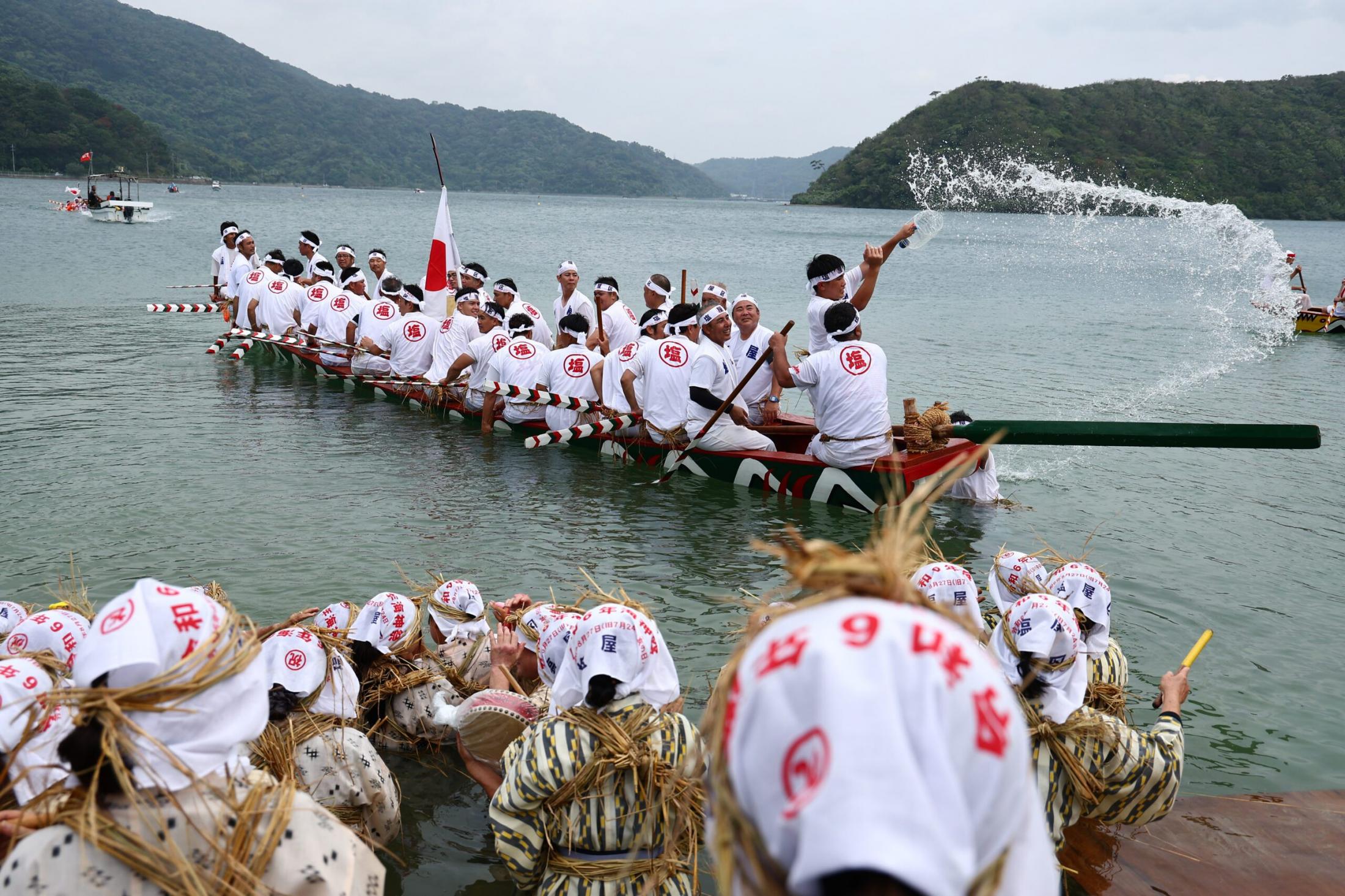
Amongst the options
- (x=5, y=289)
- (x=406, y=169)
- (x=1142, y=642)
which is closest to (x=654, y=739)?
(x=1142, y=642)

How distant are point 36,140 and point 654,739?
4636 inches

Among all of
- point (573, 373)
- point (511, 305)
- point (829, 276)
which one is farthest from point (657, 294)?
point (829, 276)

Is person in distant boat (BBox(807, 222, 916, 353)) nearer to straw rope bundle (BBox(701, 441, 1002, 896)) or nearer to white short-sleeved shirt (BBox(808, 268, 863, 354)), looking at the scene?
white short-sleeved shirt (BBox(808, 268, 863, 354))

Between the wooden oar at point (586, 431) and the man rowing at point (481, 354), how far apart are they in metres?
1.57

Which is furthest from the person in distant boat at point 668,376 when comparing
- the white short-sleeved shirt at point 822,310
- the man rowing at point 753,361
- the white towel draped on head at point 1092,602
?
the white towel draped on head at point 1092,602

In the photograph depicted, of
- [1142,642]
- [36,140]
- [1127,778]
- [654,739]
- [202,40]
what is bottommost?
[1142,642]

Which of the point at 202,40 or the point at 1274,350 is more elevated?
the point at 202,40

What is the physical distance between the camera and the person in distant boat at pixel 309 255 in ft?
57.4

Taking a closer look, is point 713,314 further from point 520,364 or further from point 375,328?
point 375,328

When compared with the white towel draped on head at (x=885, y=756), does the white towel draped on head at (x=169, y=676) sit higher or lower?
lower

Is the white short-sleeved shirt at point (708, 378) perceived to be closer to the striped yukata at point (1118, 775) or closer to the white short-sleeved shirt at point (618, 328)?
the white short-sleeved shirt at point (618, 328)

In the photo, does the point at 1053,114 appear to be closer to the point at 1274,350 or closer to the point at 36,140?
the point at 1274,350

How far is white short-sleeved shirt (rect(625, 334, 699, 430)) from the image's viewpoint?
34.2 ft

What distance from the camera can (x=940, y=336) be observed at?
24.1 meters
